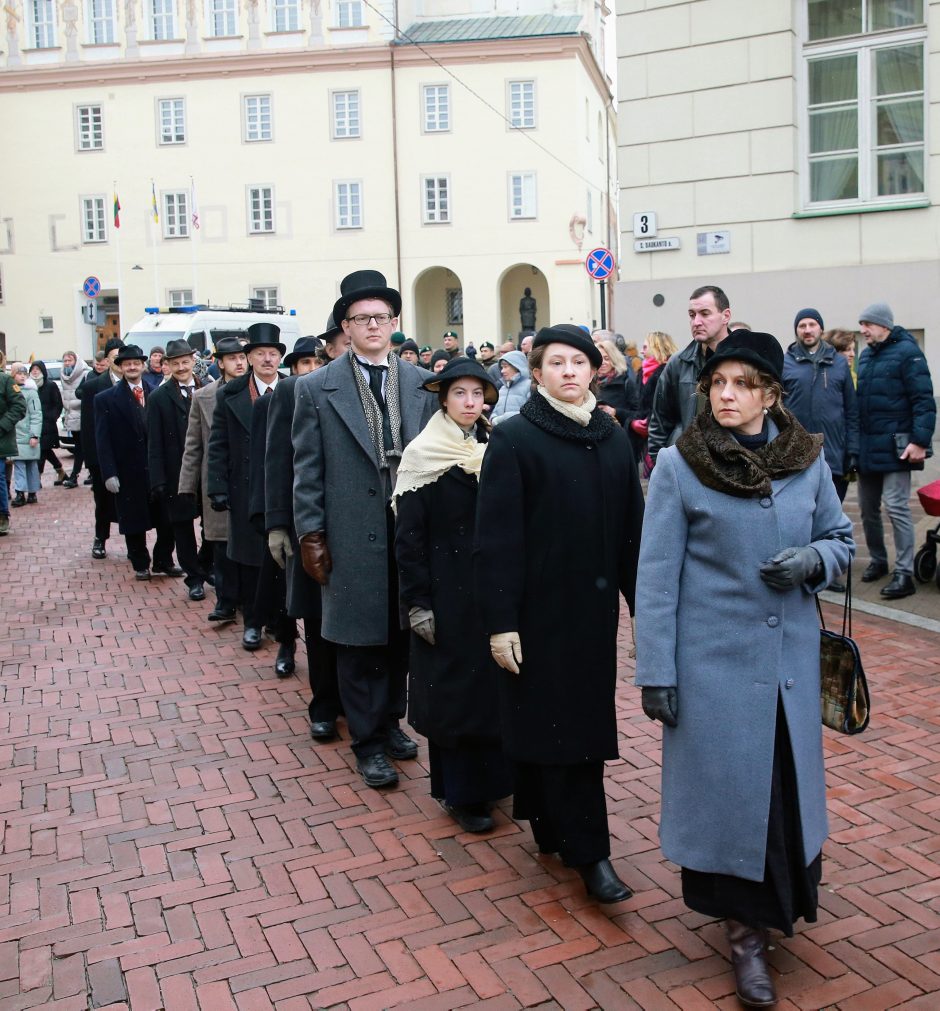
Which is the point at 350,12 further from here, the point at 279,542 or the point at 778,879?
the point at 778,879

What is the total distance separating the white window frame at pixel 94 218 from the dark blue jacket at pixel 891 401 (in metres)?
39.3

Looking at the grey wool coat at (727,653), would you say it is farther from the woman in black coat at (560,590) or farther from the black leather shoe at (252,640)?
the black leather shoe at (252,640)

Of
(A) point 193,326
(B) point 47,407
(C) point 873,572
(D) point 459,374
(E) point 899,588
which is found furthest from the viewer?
(A) point 193,326

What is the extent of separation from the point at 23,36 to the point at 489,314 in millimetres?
19774

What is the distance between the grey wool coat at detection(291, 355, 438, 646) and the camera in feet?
17.5

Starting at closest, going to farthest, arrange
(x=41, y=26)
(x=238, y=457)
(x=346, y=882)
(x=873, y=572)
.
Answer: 1. (x=346, y=882)
2. (x=238, y=457)
3. (x=873, y=572)
4. (x=41, y=26)

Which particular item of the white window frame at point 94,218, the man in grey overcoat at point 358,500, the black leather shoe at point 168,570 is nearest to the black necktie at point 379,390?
the man in grey overcoat at point 358,500

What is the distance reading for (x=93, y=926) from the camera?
4074mm

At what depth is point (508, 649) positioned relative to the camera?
4059 millimetres

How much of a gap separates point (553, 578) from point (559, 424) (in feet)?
1.74

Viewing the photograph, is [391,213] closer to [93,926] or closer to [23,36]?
[23,36]

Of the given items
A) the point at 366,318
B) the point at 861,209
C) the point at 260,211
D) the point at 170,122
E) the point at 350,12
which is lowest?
the point at 366,318

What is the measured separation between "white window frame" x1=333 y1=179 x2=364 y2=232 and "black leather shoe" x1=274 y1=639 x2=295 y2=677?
36.5m

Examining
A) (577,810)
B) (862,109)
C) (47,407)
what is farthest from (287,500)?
(47,407)
